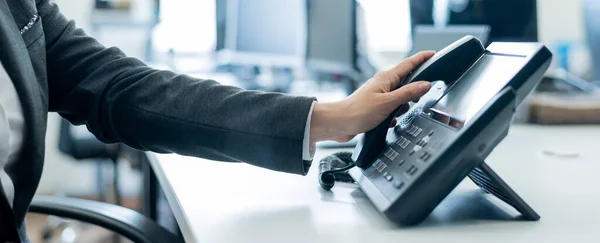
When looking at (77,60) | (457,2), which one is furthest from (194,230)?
(457,2)

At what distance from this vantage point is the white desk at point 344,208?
601 mm

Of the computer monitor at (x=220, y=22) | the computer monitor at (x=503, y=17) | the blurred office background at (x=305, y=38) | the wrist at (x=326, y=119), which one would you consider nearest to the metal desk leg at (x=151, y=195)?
the blurred office background at (x=305, y=38)

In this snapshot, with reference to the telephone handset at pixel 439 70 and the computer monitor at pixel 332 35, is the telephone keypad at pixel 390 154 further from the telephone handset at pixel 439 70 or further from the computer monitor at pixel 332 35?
the computer monitor at pixel 332 35

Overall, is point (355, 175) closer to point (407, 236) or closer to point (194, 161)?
point (407, 236)

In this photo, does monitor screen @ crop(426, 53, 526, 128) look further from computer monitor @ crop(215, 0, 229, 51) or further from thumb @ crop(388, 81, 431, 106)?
computer monitor @ crop(215, 0, 229, 51)

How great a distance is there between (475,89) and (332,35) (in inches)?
50.6

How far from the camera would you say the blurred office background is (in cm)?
187

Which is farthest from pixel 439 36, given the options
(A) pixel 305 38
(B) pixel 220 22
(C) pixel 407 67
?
(B) pixel 220 22

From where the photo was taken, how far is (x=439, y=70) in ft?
2.40

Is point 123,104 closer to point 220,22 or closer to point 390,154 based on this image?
point 390,154

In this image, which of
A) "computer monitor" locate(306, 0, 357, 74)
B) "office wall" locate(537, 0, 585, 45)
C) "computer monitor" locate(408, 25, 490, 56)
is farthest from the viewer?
"office wall" locate(537, 0, 585, 45)

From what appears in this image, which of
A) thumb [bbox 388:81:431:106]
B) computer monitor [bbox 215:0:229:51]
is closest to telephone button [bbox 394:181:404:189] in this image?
thumb [bbox 388:81:431:106]

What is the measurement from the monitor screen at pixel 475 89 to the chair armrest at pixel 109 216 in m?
0.36

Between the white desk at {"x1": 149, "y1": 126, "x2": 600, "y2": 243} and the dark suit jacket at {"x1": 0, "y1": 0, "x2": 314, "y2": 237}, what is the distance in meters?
0.05
